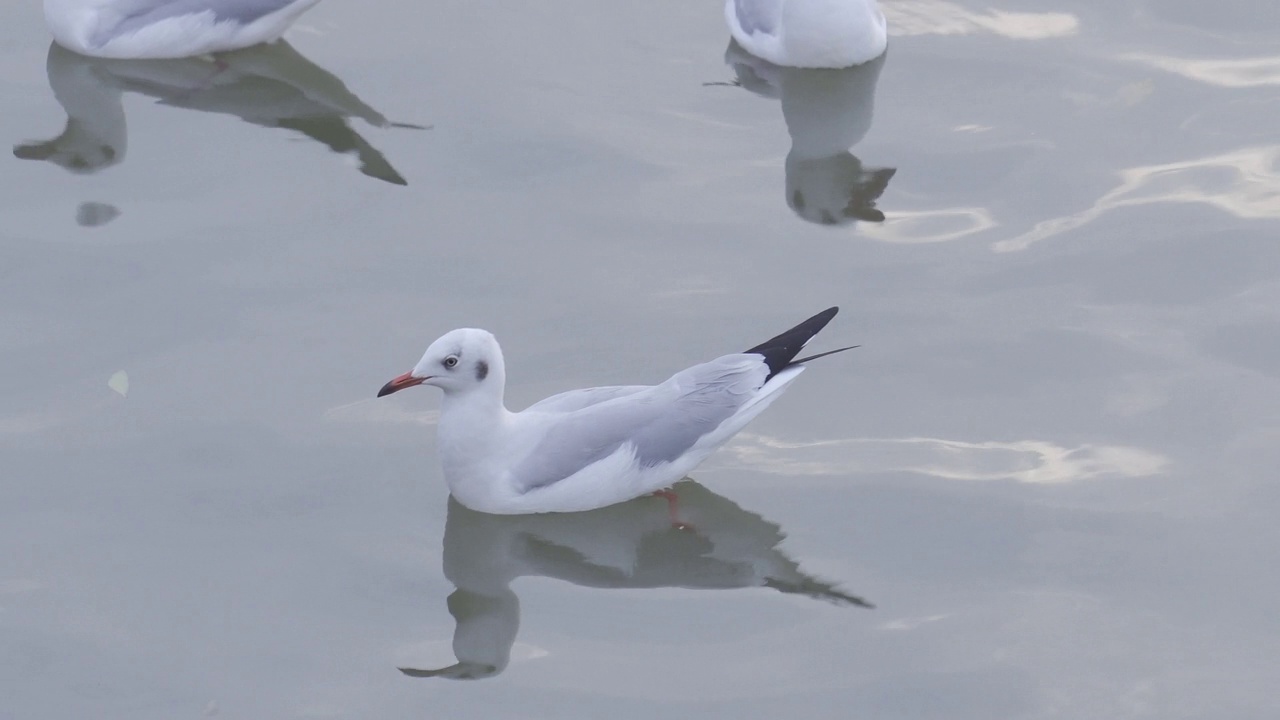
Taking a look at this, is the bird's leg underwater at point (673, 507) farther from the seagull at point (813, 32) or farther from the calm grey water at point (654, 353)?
the seagull at point (813, 32)

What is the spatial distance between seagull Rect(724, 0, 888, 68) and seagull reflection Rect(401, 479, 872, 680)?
141 inches

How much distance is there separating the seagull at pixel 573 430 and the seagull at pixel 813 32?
3.37 metres

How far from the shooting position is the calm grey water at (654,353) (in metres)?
6.15

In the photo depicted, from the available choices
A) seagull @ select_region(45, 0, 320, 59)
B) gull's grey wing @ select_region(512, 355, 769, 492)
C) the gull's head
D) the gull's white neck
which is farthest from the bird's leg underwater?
seagull @ select_region(45, 0, 320, 59)

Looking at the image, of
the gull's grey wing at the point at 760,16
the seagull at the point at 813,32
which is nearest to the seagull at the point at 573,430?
the seagull at the point at 813,32

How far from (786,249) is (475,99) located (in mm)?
2075

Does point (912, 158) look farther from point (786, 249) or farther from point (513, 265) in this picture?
point (513, 265)

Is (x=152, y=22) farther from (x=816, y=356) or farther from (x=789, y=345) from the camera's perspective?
(x=816, y=356)

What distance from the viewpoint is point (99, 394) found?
734 cm

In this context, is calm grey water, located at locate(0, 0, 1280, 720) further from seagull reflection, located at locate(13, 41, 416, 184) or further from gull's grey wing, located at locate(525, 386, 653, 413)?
gull's grey wing, located at locate(525, 386, 653, 413)

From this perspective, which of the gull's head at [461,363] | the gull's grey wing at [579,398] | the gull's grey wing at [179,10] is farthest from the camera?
the gull's grey wing at [179,10]

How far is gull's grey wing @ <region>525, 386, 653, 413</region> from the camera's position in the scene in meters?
6.82

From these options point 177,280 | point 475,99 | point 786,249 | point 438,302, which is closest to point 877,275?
point 786,249

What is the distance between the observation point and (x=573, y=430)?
22.0 feet
